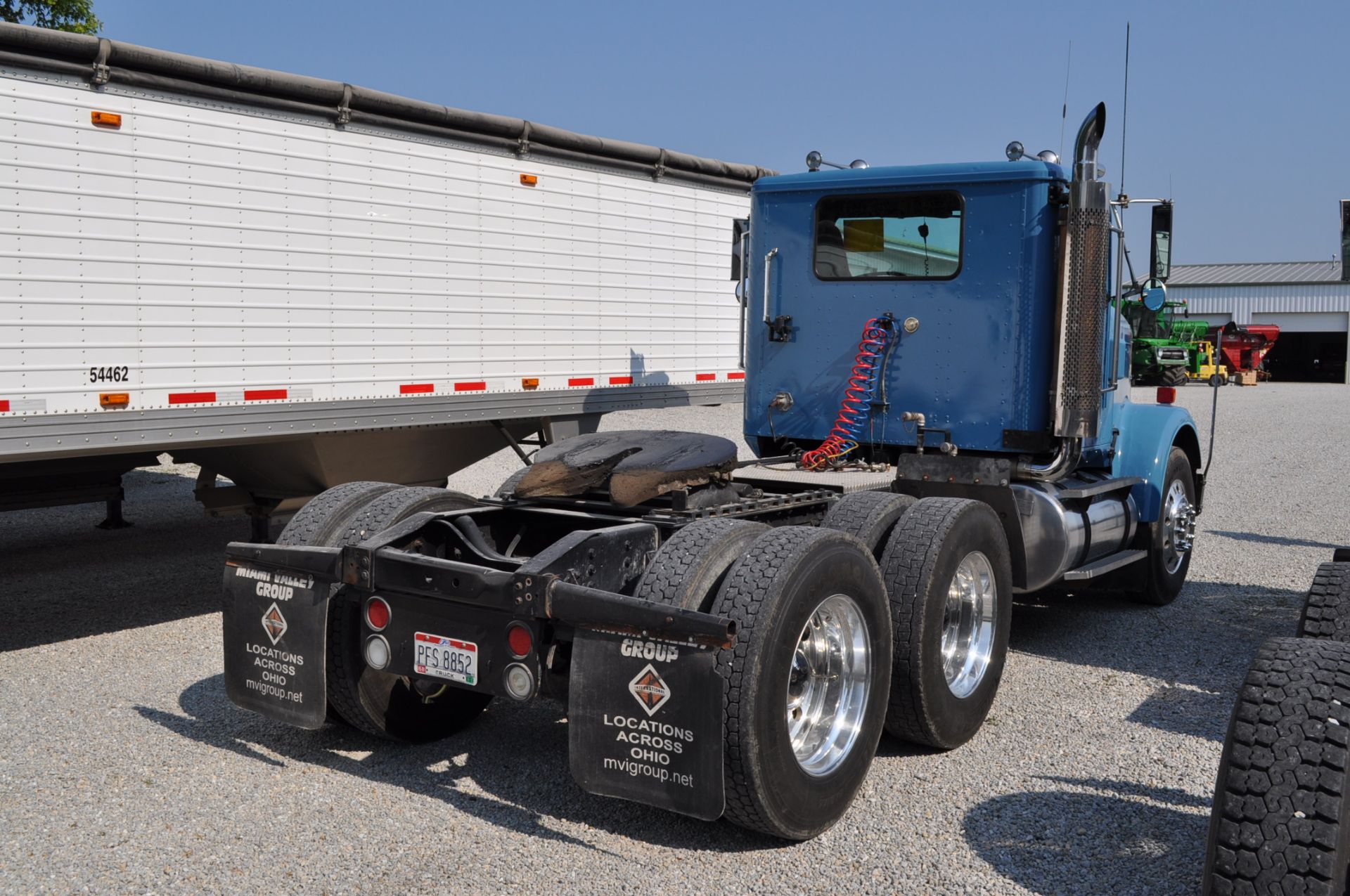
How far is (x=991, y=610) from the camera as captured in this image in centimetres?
538

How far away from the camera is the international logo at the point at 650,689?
12.0 feet

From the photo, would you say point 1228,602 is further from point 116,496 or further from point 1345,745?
point 116,496

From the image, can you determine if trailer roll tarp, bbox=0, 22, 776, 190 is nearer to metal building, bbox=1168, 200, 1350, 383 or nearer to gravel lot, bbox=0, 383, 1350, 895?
gravel lot, bbox=0, 383, 1350, 895

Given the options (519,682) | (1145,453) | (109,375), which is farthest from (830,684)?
(109,375)

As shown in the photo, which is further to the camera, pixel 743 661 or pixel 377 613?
pixel 377 613

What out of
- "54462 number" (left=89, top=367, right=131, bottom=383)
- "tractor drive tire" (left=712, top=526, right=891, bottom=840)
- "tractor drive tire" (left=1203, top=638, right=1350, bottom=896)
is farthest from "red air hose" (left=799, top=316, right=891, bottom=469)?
"54462 number" (left=89, top=367, right=131, bottom=383)

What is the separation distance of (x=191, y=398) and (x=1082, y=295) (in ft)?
15.8

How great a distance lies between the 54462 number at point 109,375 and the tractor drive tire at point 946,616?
13.3ft

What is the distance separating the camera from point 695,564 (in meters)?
4.01

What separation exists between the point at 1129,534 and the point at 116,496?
6800 millimetres

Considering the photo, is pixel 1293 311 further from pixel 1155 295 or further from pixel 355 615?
pixel 355 615

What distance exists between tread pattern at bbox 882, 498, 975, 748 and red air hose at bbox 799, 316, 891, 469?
1.53m

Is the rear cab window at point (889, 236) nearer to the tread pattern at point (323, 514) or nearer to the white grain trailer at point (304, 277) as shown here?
the white grain trailer at point (304, 277)

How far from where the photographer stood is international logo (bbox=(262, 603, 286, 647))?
4.52 metres
